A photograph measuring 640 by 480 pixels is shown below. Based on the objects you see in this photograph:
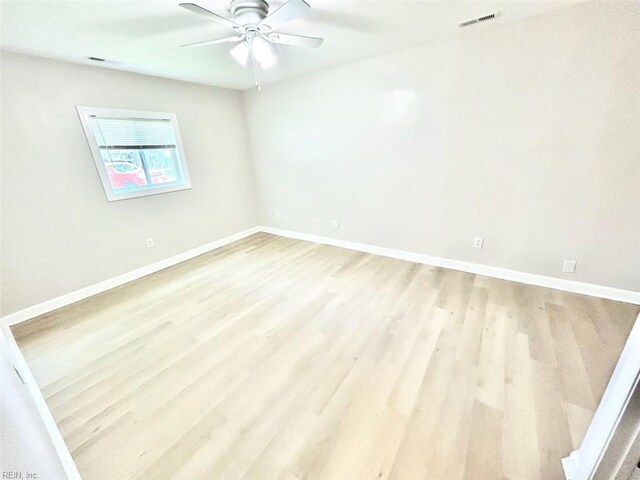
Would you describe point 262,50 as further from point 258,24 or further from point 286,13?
point 286,13

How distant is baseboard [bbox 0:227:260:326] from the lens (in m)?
2.50

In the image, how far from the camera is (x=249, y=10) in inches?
65.6

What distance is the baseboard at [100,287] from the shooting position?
250 cm

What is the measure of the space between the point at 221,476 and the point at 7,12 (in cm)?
294

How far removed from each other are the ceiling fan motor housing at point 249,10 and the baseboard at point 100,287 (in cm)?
303

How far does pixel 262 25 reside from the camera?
1.72 meters

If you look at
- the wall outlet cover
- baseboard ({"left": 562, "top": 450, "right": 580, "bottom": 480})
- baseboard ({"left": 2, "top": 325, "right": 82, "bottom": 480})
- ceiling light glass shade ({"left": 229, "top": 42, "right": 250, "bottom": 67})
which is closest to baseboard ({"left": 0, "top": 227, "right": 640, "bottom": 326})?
the wall outlet cover

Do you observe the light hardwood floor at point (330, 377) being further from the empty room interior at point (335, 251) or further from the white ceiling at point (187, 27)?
the white ceiling at point (187, 27)

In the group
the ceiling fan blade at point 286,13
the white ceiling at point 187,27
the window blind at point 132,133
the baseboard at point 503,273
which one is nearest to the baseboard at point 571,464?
the baseboard at point 503,273

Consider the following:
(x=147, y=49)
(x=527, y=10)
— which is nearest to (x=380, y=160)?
(x=527, y=10)

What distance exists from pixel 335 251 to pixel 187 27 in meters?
2.83

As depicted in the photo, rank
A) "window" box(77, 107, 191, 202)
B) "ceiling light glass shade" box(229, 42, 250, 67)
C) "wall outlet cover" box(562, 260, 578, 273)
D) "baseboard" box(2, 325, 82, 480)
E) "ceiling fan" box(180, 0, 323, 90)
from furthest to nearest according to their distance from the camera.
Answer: "window" box(77, 107, 191, 202) < "wall outlet cover" box(562, 260, 578, 273) < "ceiling light glass shade" box(229, 42, 250, 67) < "ceiling fan" box(180, 0, 323, 90) < "baseboard" box(2, 325, 82, 480)

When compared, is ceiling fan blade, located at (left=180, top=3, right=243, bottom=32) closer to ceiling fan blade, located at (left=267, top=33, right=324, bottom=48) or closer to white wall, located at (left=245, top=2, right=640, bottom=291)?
ceiling fan blade, located at (left=267, top=33, right=324, bottom=48)

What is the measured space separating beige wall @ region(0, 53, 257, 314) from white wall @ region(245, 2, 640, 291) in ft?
5.08
